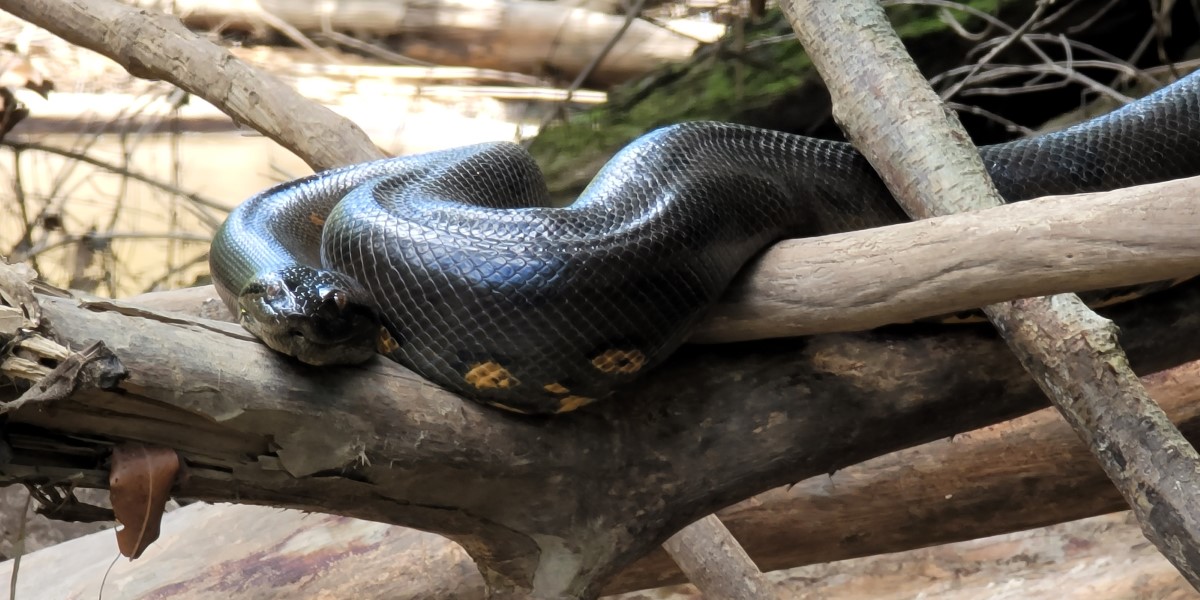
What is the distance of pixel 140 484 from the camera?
152 centimetres

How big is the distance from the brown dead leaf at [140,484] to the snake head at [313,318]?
27cm

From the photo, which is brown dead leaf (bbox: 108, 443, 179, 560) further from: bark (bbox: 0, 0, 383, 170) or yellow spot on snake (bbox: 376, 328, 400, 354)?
bark (bbox: 0, 0, 383, 170)

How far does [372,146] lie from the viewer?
3.44 m

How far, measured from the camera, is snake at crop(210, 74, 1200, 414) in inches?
72.4

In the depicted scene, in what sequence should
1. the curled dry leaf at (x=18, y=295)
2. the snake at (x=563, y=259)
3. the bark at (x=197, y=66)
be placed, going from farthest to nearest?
the bark at (x=197, y=66), the snake at (x=563, y=259), the curled dry leaf at (x=18, y=295)

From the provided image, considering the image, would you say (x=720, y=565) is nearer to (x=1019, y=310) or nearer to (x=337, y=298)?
(x=1019, y=310)

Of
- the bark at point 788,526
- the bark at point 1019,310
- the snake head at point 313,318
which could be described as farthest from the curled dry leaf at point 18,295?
the bark at point 1019,310

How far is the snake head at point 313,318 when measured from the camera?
1.71 meters

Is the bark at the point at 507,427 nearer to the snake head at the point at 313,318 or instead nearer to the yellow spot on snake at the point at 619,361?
the snake head at the point at 313,318

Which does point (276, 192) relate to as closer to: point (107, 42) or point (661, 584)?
point (107, 42)

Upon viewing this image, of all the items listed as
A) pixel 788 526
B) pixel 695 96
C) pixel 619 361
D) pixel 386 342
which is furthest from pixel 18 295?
pixel 695 96

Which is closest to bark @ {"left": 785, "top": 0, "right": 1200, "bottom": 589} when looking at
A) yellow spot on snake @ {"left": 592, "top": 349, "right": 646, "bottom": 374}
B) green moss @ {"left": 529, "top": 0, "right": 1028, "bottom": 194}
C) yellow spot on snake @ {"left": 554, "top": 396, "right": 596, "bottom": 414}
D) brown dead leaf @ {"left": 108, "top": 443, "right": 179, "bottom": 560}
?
yellow spot on snake @ {"left": 592, "top": 349, "right": 646, "bottom": 374}

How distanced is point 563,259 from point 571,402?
280 mm

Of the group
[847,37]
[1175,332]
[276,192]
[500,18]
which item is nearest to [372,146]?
[276,192]
